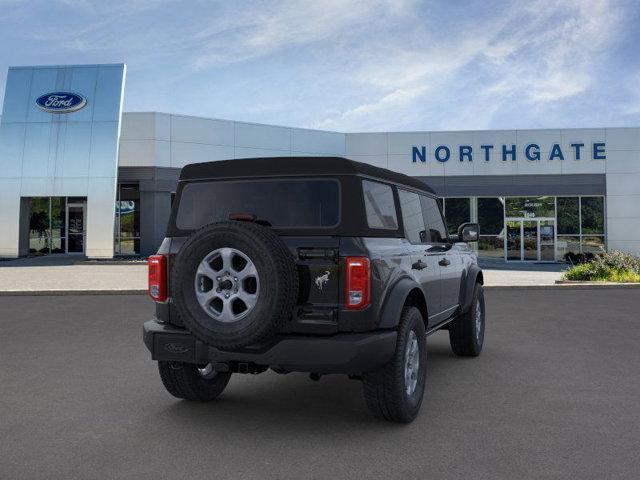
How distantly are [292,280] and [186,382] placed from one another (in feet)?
5.22

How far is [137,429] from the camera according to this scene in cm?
469

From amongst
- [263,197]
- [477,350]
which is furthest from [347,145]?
[263,197]

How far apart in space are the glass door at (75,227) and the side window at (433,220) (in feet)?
93.0

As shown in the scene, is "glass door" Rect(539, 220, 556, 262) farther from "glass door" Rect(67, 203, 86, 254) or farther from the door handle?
the door handle

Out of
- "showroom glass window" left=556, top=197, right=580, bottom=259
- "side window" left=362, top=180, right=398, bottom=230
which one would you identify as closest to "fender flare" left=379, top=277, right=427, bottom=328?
"side window" left=362, top=180, right=398, bottom=230

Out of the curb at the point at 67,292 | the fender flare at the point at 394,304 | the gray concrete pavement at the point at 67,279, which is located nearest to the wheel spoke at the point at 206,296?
the fender flare at the point at 394,304

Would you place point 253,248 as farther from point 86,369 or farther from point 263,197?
point 86,369

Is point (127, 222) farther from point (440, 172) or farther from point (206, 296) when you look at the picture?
point (206, 296)

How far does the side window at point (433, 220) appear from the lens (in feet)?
20.6

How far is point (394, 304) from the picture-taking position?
458 cm

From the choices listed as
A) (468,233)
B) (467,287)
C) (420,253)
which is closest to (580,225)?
(467,287)

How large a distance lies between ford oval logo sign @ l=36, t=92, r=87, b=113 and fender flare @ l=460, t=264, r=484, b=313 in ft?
85.0

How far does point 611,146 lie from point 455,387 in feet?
97.5

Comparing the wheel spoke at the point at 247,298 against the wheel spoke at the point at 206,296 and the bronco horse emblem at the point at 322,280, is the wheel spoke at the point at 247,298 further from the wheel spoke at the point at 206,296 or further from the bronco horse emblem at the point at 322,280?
the bronco horse emblem at the point at 322,280
